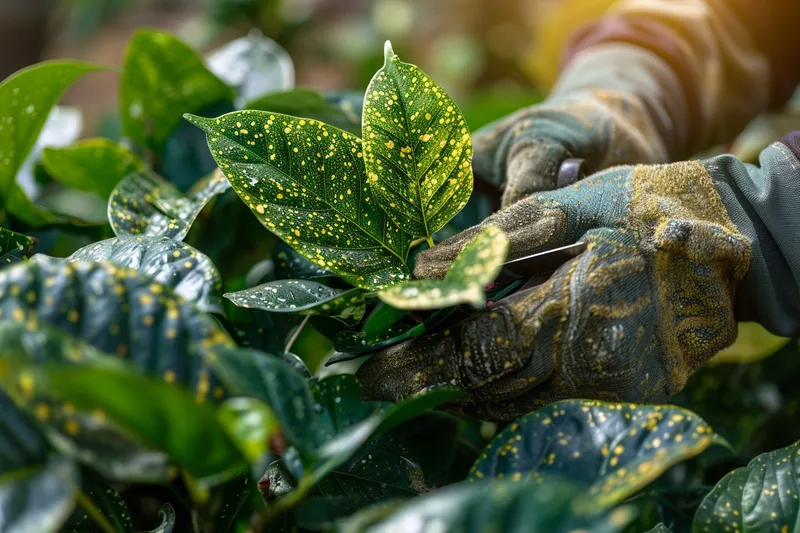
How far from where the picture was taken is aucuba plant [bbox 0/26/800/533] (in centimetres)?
36

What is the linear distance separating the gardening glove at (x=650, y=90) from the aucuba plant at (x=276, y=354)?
0.15 metres

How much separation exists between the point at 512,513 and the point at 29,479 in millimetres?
270

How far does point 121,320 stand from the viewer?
42 cm

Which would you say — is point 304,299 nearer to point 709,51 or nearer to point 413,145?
point 413,145

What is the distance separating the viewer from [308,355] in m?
0.88

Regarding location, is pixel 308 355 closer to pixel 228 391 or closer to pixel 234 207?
pixel 234 207

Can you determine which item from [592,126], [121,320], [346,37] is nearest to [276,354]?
[121,320]

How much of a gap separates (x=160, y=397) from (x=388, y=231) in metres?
0.28

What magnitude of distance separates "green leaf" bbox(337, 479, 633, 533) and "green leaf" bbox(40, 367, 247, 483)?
109mm

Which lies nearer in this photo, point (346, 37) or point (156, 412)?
point (156, 412)

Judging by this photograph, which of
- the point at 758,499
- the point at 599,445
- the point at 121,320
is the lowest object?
the point at 758,499

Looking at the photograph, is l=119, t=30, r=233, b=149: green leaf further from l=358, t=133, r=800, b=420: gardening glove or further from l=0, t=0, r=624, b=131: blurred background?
l=0, t=0, r=624, b=131: blurred background

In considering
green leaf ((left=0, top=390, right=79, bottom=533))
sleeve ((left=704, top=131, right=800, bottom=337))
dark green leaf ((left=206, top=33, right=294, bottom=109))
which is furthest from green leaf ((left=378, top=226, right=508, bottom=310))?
dark green leaf ((left=206, top=33, right=294, bottom=109))

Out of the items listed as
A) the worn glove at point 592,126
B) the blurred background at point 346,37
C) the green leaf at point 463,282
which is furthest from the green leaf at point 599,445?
the blurred background at point 346,37
